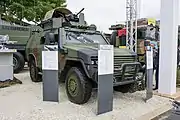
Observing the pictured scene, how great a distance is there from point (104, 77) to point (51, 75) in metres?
1.51

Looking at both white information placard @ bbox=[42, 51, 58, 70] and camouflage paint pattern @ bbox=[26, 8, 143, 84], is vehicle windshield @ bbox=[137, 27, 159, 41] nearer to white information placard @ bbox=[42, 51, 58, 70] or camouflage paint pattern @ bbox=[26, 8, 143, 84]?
camouflage paint pattern @ bbox=[26, 8, 143, 84]

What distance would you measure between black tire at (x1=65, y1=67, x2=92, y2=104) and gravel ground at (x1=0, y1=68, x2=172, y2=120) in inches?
6.7

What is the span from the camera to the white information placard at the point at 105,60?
15.5 ft

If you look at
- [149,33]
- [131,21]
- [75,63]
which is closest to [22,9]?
[131,21]

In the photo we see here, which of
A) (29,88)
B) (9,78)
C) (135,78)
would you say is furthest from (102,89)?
(9,78)

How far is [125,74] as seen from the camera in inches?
219

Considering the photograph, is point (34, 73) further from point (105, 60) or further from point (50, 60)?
point (105, 60)

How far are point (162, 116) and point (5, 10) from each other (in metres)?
13.4

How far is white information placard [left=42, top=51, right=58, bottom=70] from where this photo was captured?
5551 millimetres

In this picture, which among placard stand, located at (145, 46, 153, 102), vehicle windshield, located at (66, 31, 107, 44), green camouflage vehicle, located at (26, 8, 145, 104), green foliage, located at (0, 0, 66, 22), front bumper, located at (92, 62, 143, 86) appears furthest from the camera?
green foliage, located at (0, 0, 66, 22)

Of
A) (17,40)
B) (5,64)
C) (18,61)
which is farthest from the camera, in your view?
(17,40)

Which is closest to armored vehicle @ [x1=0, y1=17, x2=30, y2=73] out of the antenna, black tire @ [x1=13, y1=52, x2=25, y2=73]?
black tire @ [x1=13, y1=52, x2=25, y2=73]

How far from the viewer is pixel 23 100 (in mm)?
5984

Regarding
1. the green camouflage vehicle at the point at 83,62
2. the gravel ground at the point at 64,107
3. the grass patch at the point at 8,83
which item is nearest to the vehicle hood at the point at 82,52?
the green camouflage vehicle at the point at 83,62
